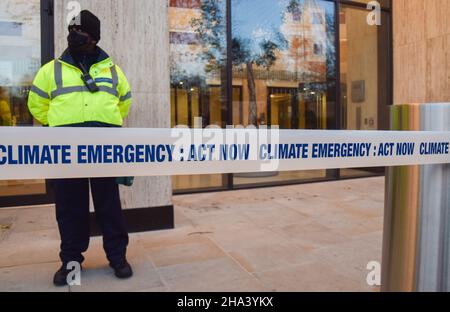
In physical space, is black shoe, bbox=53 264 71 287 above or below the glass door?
below

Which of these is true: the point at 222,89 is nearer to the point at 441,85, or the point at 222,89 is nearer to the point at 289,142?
the point at 441,85

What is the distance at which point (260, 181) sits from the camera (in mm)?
6598

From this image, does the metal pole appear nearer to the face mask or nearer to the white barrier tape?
the white barrier tape

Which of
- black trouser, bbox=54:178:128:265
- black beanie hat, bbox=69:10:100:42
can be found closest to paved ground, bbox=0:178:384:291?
black trouser, bbox=54:178:128:265

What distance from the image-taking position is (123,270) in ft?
9.06

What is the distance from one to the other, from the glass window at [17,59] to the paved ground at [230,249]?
22.1 inches

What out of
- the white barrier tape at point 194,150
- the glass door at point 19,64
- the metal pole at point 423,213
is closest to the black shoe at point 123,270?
the white barrier tape at point 194,150

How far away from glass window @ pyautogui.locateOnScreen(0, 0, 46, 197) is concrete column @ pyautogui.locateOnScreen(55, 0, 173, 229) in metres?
1.97

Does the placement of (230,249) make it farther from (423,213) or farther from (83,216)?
(423,213)

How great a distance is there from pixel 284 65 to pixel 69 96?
15.8 feet

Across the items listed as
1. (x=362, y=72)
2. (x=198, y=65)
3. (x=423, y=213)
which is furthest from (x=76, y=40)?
(x=362, y=72)

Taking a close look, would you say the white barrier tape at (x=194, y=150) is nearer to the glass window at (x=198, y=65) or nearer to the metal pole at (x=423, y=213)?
the metal pole at (x=423, y=213)

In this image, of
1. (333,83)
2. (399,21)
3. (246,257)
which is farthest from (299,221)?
(399,21)

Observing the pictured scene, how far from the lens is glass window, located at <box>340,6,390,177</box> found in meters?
7.43
